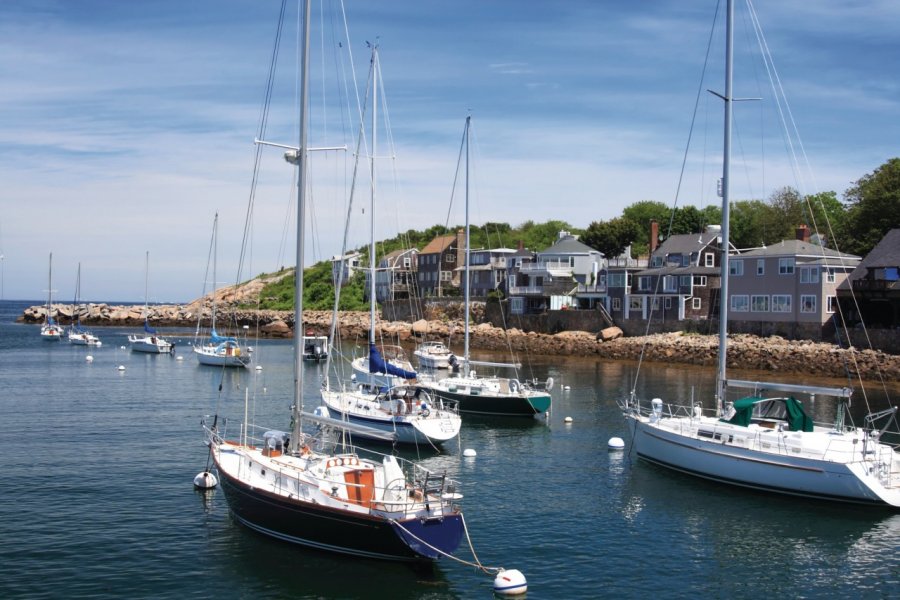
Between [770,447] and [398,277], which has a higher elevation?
[398,277]

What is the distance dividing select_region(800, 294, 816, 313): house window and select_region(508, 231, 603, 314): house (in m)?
33.1

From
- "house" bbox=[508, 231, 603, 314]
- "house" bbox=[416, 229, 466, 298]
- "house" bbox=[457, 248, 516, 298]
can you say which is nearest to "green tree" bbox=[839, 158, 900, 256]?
"house" bbox=[508, 231, 603, 314]

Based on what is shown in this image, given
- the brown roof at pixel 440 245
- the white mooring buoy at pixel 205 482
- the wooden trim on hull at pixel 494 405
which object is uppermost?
the brown roof at pixel 440 245

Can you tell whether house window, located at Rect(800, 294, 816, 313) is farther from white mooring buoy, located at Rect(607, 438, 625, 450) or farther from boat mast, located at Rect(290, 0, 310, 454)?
boat mast, located at Rect(290, 0, 310, 454)

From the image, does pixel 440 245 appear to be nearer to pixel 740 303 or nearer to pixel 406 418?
pixel 740 303

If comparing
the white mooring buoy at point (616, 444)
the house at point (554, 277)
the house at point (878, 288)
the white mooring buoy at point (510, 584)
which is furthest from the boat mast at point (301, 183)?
the house at point (554, 277)

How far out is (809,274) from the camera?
256 feet

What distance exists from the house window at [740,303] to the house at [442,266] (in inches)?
2099

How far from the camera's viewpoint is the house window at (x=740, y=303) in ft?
277

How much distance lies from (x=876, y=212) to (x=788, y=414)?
234ft

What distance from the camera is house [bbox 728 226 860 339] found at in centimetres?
7700

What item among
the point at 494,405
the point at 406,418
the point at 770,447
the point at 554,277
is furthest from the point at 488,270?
the point at 770,447

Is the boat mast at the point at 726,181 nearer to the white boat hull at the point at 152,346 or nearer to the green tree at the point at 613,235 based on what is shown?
the white boat hull at the point at 152,346

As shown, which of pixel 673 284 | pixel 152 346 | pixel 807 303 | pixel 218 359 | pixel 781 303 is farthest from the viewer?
pixel 152 346
